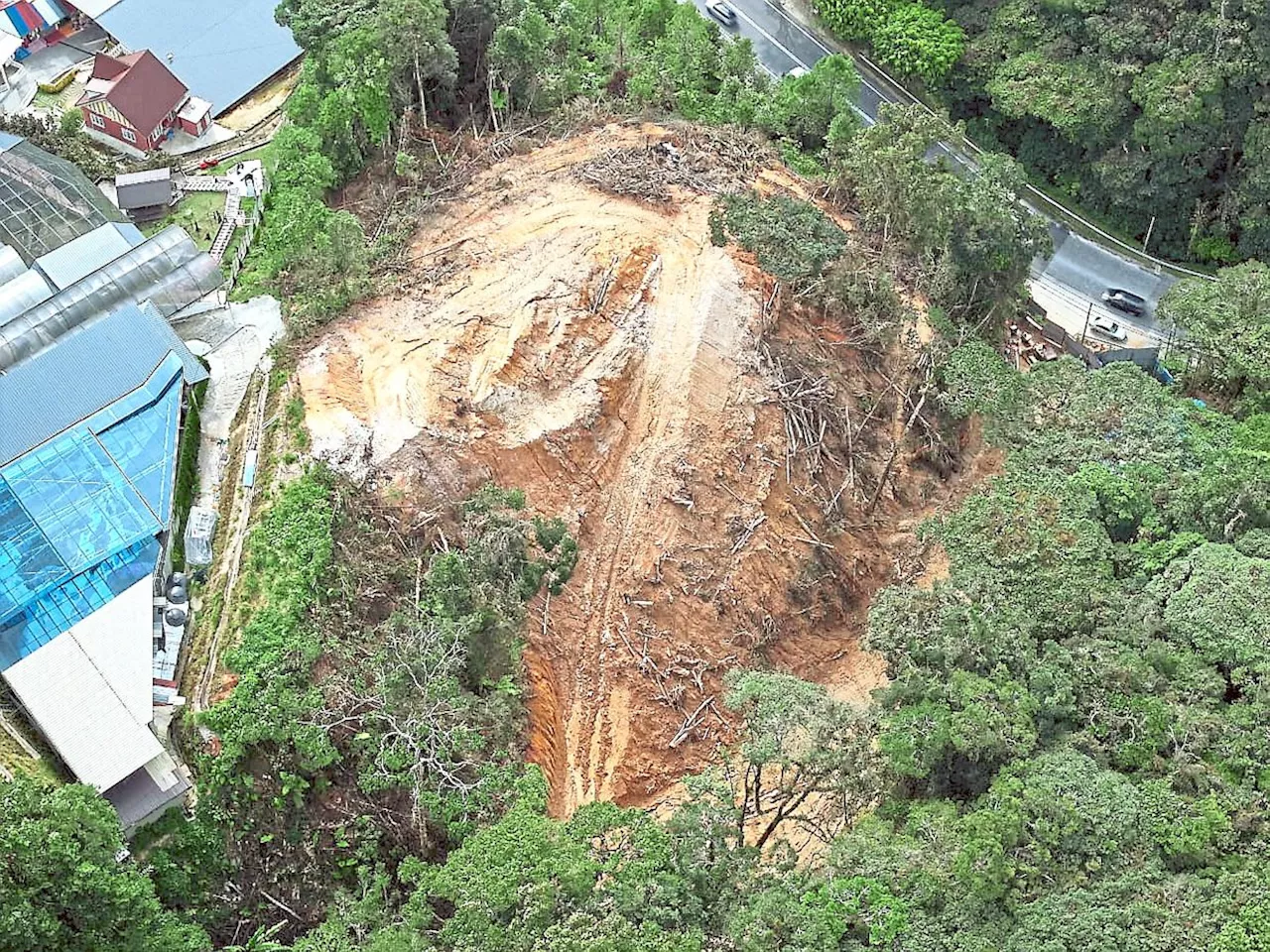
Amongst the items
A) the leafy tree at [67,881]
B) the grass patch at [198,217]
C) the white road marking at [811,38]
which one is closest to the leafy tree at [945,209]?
the white road marking at [811,38]

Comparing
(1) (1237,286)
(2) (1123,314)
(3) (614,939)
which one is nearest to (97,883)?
(3) (614,939)

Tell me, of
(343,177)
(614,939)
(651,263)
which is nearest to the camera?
(614,939)

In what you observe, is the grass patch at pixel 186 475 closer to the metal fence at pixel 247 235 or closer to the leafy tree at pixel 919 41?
the metal fence at pixel 247 235

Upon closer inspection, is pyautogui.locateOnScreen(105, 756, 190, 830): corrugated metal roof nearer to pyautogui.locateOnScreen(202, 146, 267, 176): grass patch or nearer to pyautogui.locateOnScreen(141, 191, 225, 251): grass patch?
pyautogui.locateOnScreen(141, 191, 225, 251): grass patch

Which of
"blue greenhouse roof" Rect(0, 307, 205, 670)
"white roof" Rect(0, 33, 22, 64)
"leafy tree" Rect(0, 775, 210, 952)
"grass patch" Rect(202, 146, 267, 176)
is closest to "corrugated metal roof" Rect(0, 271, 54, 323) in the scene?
"blue greenhouse roof" Rect(0, 307, 205, 670)

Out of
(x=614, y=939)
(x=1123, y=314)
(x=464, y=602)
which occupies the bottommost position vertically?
(x=1123, y=314)

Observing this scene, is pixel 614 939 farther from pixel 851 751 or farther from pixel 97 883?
pixel 97 883

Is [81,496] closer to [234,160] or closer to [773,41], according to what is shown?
[234,160]
